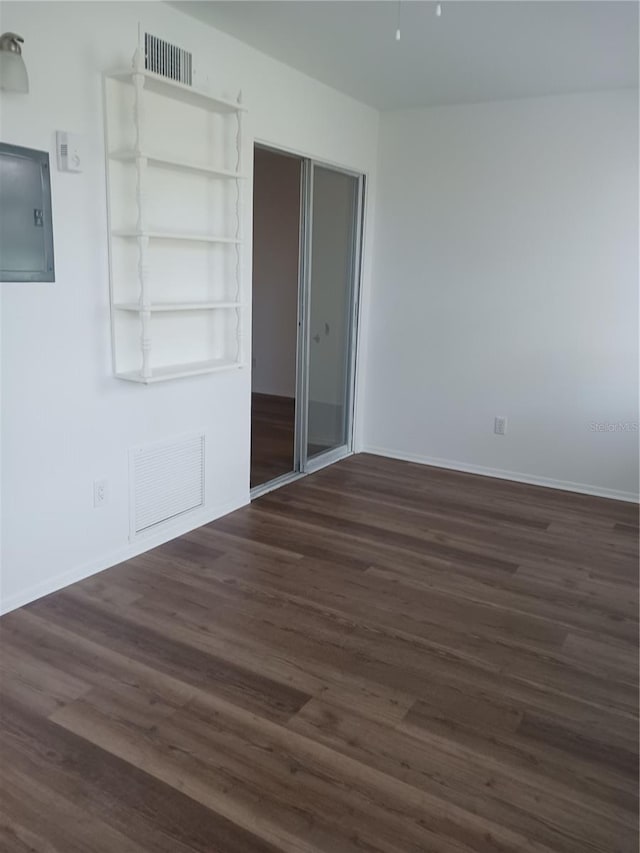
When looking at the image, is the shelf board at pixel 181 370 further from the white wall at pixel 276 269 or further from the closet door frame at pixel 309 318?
the white wall at pixel 276 269

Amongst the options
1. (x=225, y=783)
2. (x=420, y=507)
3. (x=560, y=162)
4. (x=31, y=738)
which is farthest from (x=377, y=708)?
(x=560, y=162)

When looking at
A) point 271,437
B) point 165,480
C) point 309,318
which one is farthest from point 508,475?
point 165,480

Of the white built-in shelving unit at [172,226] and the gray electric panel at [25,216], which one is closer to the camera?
the gray electric panel at [25,216]

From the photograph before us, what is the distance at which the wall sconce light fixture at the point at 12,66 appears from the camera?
96.5 inches

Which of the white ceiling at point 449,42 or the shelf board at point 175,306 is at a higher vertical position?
the white ceiling at point 449,42

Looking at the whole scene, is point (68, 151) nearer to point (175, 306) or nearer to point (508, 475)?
point (175, 306)

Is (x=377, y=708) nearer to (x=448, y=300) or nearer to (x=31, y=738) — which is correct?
(x=31, y=738)

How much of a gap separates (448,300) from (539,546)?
2068mm

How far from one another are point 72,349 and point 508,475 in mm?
3318

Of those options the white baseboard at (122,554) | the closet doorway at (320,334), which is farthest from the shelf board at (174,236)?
the white baseboard at (122,554)

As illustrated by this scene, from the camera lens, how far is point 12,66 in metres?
2.46

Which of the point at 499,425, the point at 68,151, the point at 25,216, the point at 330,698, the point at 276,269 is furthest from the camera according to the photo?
the point at 276,269

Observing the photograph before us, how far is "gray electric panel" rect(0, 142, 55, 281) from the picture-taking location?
2615 mm

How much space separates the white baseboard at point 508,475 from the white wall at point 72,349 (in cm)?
222
